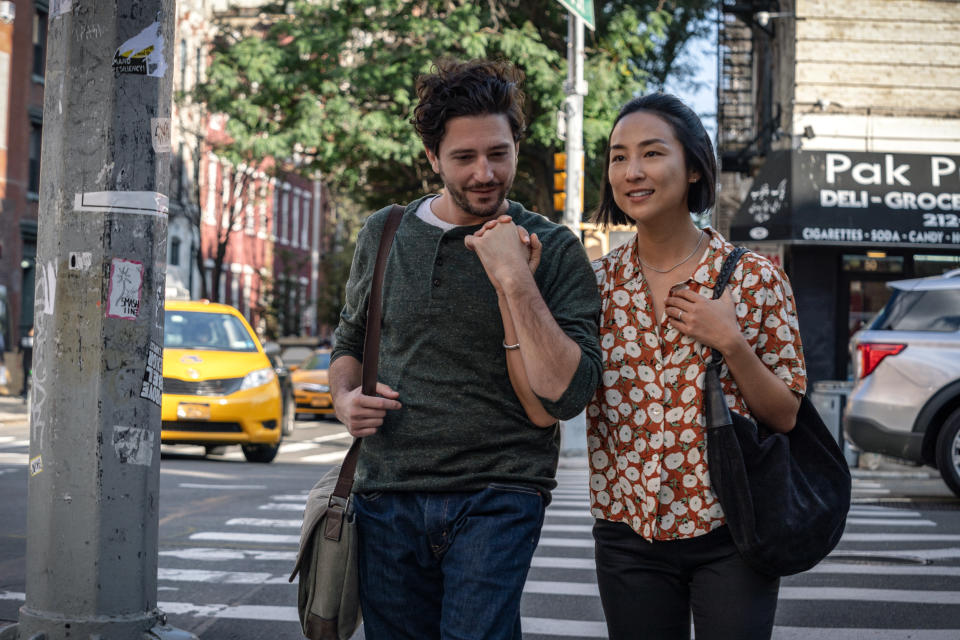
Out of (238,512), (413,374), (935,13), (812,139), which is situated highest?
(935,13)

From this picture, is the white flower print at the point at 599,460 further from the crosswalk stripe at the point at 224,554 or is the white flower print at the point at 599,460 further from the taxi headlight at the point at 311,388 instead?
the taxi headlight at the point at 311,388

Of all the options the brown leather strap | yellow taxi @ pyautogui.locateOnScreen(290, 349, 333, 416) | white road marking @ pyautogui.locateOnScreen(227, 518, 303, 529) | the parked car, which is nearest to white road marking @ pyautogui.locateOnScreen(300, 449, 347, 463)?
the parked car

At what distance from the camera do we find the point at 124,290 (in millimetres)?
4605

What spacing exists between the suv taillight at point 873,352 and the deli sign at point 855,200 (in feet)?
33.1

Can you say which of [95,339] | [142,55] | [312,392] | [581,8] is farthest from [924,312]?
[312,392]

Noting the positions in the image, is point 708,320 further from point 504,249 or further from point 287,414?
point 287,414

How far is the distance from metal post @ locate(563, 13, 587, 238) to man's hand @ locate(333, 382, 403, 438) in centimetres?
1562

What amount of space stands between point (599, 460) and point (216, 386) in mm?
12457

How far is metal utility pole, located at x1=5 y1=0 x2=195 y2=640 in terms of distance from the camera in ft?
14.7

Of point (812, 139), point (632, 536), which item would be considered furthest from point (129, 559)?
point (812, 139)

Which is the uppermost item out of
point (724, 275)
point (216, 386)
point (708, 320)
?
point (724, 275)

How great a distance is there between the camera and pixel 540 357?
2973 millimetres

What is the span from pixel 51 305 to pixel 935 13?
21280 millimetres

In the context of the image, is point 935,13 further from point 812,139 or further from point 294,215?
point 294,215
